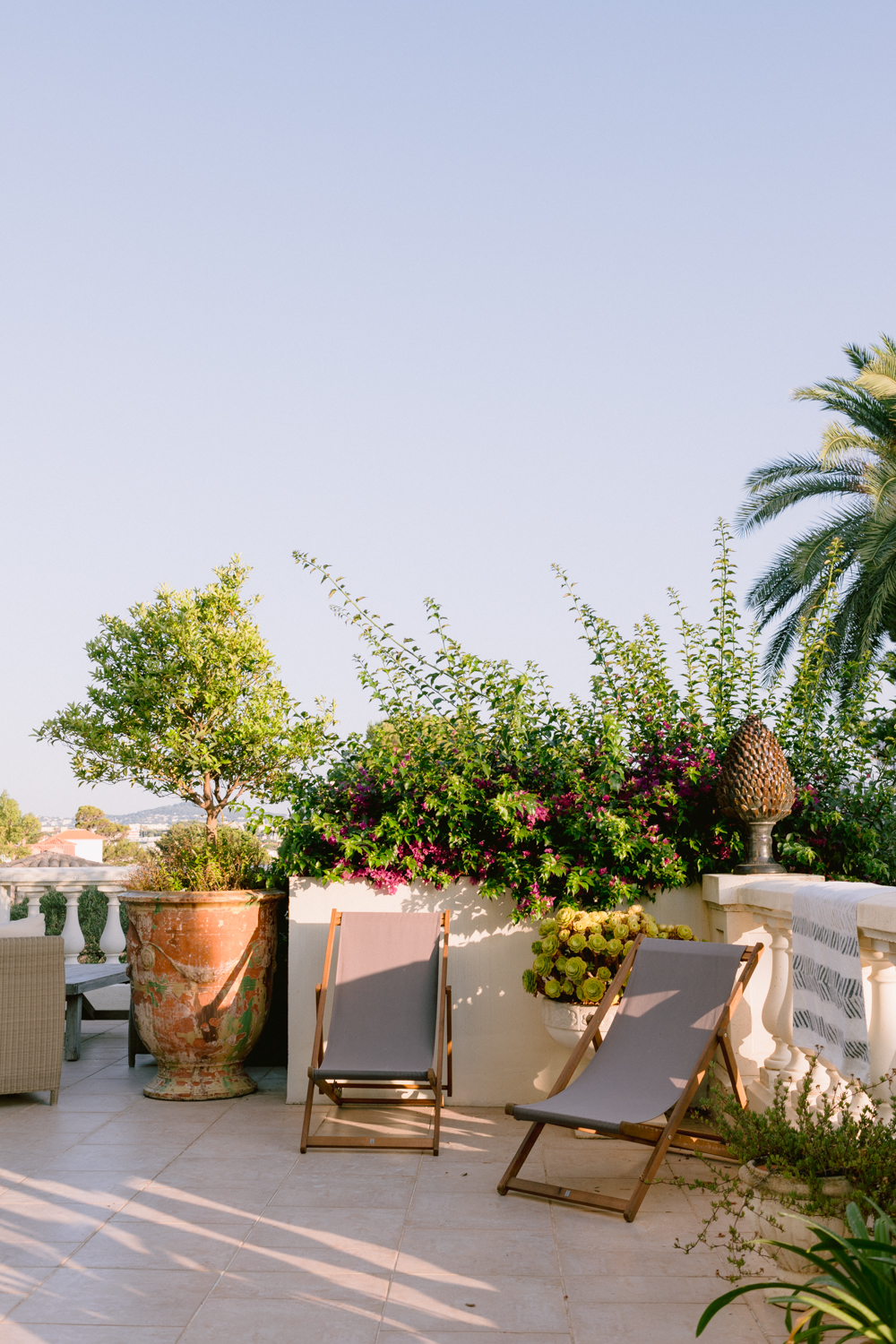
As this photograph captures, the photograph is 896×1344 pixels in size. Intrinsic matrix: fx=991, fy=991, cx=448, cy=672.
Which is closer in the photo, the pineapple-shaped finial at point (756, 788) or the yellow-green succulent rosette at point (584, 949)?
the yellow-green succulent rosette at point (584, 949)

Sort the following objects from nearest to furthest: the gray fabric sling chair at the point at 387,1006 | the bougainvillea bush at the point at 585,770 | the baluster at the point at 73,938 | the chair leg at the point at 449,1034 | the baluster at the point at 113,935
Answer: the gray fabric sling chair at the point at 387,1006 < the chair leg at the point at 449,1034 < the bougainvillea bush at the point at 585,770 < the baluster at the point at 73,938 < the baluster at the point at 113,935

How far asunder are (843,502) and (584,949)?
957cm

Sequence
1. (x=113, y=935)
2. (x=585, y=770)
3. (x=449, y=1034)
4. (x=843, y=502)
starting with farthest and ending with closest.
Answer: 1. (x=843, y=502)
2. (x=113, y=935)
3. (x=585, y=770)
4. (x=449, y=1034)

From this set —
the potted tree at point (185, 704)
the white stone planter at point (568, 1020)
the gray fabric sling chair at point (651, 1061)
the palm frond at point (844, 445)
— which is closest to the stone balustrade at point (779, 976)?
the gray fabric sling chair at point (651, 1061)

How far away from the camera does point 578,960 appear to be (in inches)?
168

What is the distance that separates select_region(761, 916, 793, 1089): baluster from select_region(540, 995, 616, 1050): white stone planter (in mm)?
652

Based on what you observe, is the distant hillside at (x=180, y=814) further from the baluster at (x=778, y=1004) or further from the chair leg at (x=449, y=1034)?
the baluster at (x=778, y=1004)

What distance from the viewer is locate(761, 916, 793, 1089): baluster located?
3748mm

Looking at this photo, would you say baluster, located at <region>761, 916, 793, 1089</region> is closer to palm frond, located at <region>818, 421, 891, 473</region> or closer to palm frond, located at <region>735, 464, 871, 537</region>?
palm frond, located at <region>735, 464, 871, 537</region>

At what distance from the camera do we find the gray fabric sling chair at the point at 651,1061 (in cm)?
323

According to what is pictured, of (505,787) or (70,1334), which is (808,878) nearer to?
(505,787)

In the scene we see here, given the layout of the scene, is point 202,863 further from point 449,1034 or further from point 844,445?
point 844,445

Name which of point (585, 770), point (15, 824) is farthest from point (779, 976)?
point (15, 824)

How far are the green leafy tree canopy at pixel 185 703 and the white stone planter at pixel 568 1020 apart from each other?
12433 mm
